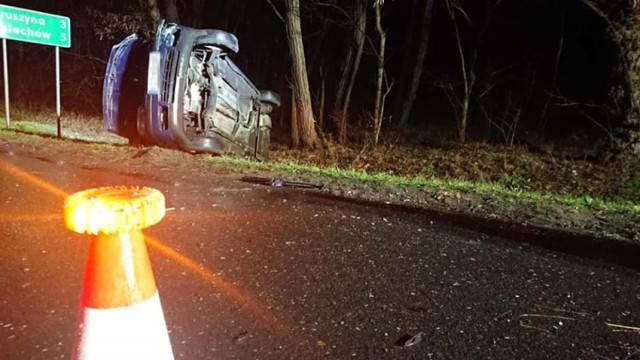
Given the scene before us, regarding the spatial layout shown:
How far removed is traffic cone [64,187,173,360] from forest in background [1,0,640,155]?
12.6m

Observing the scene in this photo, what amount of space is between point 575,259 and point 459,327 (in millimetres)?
1955

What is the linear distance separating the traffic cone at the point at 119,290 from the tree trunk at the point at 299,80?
1207 cm

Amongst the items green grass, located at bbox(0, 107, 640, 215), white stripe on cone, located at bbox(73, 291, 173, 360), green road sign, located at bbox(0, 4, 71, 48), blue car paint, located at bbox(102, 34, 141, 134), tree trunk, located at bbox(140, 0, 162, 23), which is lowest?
green grass, located at bbox(0, 107, 640, 215)

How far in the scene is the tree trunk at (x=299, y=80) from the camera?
13.2 meters

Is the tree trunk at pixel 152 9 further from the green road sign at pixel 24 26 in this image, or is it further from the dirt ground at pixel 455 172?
the dirt ground at pixel 455 172

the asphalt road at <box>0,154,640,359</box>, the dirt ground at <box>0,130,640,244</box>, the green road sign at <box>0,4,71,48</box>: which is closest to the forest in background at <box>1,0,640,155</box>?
the dirt ground at <box>0,130,640,244</box>

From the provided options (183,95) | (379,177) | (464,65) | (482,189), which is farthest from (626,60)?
(183,95)

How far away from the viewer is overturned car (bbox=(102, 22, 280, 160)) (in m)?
8.91

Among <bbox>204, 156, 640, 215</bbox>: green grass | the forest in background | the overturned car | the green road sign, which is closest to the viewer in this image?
<bbox>204, 156, 640, 215</bbox>: green grass

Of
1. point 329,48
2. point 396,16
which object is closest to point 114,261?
point 329,48

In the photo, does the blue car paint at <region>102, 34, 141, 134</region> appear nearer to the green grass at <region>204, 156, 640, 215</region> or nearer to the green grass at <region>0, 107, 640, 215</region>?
the green grass at <region>0, 107, 640, 215</region>

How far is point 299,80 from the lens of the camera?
44.3 feet

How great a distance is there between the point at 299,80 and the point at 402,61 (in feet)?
52.2

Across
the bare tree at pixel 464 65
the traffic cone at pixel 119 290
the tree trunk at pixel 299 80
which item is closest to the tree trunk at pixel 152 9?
the tree trunk at pixel 299 80
